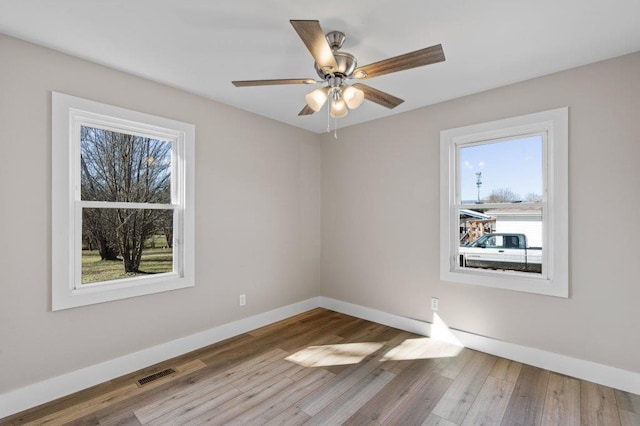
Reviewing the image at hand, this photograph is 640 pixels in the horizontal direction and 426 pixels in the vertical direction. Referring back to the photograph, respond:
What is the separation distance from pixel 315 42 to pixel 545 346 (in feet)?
9.87

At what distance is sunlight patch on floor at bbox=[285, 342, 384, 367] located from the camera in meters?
2.78

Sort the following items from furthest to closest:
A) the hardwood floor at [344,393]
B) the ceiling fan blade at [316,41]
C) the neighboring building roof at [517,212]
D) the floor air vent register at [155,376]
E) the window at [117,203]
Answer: the neighboring building roof at [517,212]
the floor air vent register at [155,376]
the window at [117,203]
the hardwood floor at [344,393]
the ceiling fan blade at [316,41]

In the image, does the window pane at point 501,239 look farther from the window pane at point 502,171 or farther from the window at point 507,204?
the window pane at point 502,171

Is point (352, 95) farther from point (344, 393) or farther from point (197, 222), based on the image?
point (344, 393)

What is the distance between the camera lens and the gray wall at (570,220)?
2.33 meters

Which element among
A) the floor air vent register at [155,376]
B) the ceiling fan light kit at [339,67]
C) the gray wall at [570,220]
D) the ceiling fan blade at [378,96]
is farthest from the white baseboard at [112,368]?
the ceiling fan blade at [378,96]

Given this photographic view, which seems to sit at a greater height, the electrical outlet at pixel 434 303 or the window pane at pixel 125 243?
the window pane at pixel 125 243

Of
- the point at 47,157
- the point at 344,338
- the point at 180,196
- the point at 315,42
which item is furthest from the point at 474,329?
the point at 47,157

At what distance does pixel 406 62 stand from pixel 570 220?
1.99m

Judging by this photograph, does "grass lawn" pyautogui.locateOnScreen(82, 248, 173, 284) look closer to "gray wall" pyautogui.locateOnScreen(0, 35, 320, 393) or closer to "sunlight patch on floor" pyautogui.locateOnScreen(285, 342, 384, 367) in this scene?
"gray wall" pyautogui.locateOnScreen(0, 35, 320, 393)

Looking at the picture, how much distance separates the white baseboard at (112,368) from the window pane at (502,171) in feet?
8.97

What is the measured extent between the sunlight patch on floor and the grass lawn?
1483mm

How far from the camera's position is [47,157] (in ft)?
7.24

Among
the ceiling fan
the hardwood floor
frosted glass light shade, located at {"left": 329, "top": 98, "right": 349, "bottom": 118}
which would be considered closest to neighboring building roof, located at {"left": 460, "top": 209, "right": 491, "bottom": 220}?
the hardwood floor
